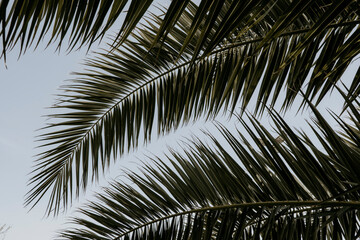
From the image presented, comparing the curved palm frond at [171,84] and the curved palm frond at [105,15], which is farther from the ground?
the curved palm frond at [171,84]

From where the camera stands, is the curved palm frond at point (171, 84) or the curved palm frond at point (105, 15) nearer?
the curved palm frond at point (105, 15)

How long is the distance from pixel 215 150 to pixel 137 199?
440 millimetres

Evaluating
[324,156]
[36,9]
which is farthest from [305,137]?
[36,9]

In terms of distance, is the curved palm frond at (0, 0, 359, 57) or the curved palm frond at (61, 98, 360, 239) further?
the curved palm frond at (61, 98, 360, 239)

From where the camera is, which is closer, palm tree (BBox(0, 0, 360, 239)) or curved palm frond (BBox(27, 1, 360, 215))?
palm tree (BBox(0, 0, 360, 239))

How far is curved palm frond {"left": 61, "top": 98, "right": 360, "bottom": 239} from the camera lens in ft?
3.60

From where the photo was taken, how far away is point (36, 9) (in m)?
0.66

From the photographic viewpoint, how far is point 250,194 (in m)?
1.31

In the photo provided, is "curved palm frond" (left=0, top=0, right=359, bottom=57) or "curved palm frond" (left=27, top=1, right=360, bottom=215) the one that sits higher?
"curved palm frond" (left=27, top=1, right=360, bottom=215)

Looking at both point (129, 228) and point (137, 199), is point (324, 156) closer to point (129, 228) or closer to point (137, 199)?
point (137, 199)

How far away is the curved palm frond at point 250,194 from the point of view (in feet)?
3.60

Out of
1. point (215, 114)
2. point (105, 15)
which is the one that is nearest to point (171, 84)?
point (215, 114)

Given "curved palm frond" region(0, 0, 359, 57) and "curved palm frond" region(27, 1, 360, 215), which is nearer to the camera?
"curved palm frond" region(0, 0, 359, 57)

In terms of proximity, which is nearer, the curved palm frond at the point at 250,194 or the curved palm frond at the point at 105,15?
the curved palm frond at the point at 105,15
